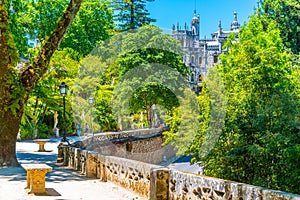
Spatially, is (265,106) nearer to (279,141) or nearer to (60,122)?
(279,141)

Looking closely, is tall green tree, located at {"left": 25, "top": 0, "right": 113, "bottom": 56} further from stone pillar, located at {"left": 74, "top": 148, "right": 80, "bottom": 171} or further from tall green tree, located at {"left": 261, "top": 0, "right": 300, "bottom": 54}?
stone pillar, located at {"left": 74, "top": 148, "right": 80, "bottom": 171}

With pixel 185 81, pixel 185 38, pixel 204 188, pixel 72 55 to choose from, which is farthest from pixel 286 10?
pixel 185 38

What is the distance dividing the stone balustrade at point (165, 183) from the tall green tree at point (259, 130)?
5351 mm

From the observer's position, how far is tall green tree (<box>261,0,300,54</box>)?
114 feet

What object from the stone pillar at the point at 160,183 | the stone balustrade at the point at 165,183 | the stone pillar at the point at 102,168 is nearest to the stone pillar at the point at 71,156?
the stone balustrade at the point at 165,183

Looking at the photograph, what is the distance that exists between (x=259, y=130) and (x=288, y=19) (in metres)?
21.1

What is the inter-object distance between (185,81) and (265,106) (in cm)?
1966

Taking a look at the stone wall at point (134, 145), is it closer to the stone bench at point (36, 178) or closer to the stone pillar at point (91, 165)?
the stone pillar at point (91, 165)

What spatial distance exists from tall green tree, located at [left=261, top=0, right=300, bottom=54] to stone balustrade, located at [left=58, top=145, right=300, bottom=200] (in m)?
25.7

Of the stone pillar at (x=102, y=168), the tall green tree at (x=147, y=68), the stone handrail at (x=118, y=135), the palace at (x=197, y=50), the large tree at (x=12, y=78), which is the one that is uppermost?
the palace at (x=197, y=50)

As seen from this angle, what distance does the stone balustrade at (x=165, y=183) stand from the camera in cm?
631

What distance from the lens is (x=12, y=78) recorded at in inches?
567

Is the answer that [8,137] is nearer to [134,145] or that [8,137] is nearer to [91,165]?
[91,165]

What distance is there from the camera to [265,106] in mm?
15945
